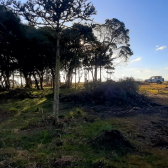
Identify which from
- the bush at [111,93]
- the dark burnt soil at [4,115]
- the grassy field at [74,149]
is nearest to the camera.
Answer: the grassy field at [74,149]

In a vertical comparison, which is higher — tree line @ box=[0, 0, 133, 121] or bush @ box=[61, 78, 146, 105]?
tree line @ box=[0, 0, 133, 121]

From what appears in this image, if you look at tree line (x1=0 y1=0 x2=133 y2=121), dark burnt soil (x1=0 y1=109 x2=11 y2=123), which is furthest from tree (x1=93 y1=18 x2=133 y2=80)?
dark burnt soil (x1=0 y1=109 x2=11 y2=123)

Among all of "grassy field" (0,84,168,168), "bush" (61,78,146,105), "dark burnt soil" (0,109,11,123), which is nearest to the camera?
"grassy field" (0,84,168,168)

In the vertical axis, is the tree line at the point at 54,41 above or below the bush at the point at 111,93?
above

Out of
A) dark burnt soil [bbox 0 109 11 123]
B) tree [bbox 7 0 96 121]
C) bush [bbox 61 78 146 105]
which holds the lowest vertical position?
dark burnt soil [bbox 0 109 11 123]

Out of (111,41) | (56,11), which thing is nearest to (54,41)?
(56,11)

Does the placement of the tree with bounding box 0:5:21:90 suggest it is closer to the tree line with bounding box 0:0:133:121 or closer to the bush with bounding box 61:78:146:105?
the tree line with bounding box 0:0:133:121

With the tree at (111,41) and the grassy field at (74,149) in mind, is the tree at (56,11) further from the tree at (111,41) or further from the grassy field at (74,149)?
the tree at (111,41)

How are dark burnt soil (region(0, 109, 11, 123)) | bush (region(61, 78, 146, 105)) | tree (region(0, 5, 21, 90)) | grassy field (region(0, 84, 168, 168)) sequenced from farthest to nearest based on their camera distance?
tree (region(0, 5, 21, 90)) → bush (region(61, 78, 146, 105)) → dark burnt soil (region(0, 109, 11, 123)) → grassy field (region(0, 84, 168, 168))

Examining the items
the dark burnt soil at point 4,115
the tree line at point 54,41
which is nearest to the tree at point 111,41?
the tree line at point 54,41

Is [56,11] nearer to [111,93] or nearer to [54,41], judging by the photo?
[54,41]

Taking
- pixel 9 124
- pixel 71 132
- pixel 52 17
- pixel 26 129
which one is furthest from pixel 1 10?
pixel 71 132

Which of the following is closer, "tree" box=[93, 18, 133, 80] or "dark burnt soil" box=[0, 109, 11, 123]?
"dark burnt soil" box=[0, 109, 11, 123]

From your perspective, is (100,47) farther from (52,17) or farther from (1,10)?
(52,17)
